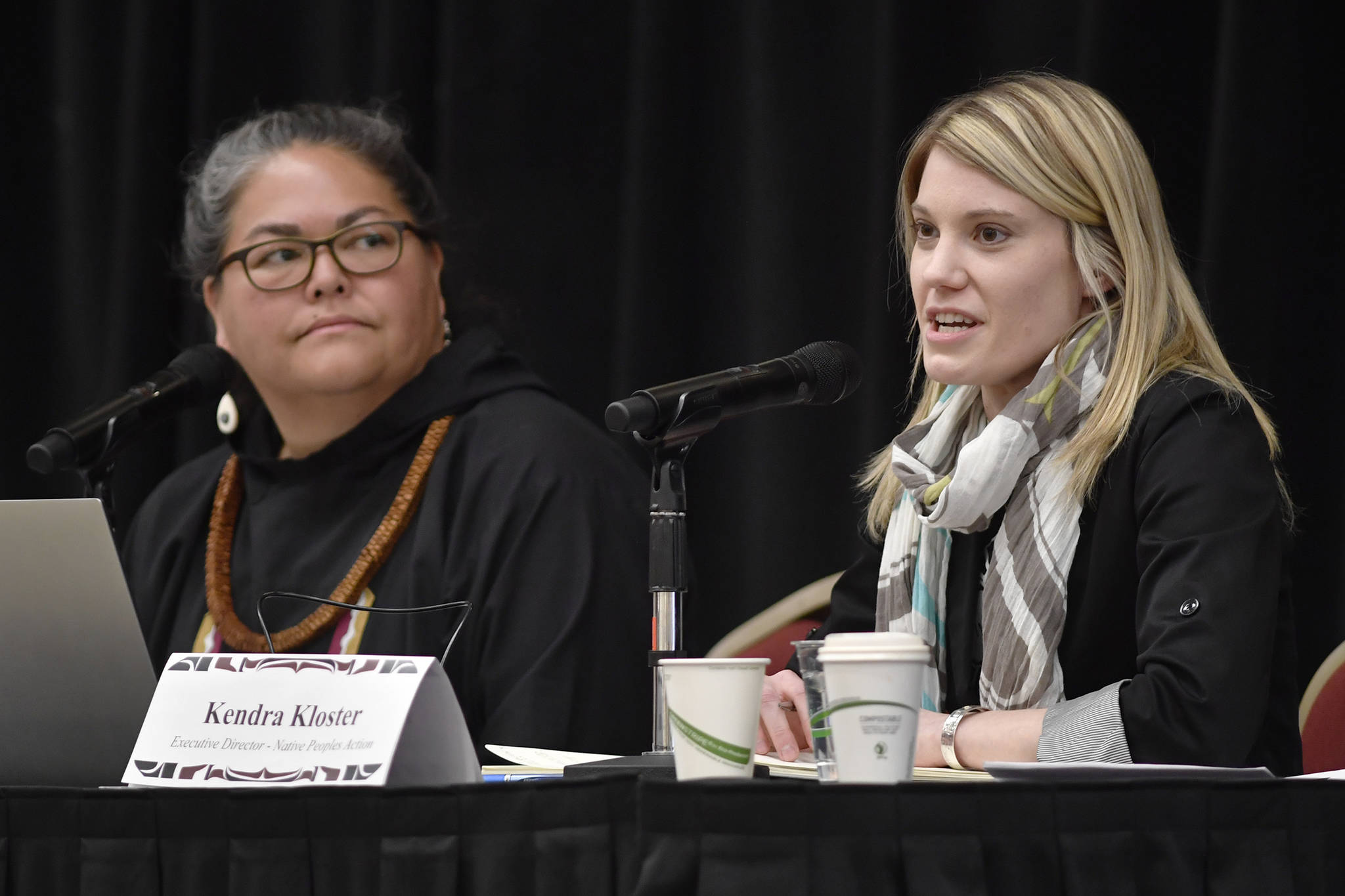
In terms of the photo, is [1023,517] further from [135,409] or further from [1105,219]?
[135,409]

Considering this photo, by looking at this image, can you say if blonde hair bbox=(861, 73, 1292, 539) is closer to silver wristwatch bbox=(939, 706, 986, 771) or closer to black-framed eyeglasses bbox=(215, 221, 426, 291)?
silver wristwatch bbox=(939, 706, 986, 771)

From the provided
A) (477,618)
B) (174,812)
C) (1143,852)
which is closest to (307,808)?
(174,812)

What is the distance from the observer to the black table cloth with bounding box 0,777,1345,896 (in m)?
0.85

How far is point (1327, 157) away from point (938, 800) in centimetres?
176

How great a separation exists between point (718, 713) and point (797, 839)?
0.36ft

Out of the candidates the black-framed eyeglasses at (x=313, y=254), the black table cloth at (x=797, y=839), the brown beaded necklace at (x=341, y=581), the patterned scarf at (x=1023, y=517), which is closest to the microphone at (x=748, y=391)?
the patterned scarf at (x=1023, y=517)

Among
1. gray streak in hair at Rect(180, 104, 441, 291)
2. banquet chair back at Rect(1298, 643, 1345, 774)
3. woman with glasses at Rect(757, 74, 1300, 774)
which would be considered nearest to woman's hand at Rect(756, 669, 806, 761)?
woman with glasses at Rect(757, 74, 1300, 774)

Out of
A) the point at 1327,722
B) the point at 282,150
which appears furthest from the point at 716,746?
the point at 282,150

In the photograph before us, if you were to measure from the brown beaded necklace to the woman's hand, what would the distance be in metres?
0.92

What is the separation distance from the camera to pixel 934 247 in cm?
163

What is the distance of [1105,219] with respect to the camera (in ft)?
5.24

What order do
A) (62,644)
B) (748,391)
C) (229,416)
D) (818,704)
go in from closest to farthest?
(818,704), (62,644), (748,391), (229,416)

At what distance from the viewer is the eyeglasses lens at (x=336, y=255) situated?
2332 millimetres

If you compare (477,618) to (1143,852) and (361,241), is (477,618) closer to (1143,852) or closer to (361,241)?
(361,241)
